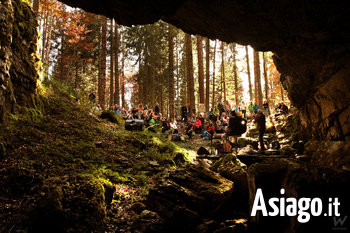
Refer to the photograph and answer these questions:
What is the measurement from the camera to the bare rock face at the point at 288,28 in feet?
12.6

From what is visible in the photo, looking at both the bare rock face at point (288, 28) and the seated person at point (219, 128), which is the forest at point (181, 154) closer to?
the bare rock face at point (288, 28)

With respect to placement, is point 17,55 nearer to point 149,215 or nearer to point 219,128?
point 149,215

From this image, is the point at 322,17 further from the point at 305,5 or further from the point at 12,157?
the point at 12,157

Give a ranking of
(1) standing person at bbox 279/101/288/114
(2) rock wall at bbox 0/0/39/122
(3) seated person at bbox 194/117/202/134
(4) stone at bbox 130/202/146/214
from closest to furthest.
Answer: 1. (4) stone at bbox 130/202/146/214
2. (2) rock wall at bbox 0/0/39/122
3. (1) standing person at bbox 279/101/288/114
4. (3) seated person at bbox 194/117/202/134

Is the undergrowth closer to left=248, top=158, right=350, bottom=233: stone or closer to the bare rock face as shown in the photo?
left=248, top=158, right=350, bottom=233: stone

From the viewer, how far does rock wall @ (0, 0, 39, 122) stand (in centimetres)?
565

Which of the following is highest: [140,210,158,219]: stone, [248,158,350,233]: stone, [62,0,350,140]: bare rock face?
[62,0,350,140]: bare rock face

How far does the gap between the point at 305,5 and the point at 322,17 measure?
0.65 meters

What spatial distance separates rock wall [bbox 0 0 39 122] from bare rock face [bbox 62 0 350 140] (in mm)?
3539

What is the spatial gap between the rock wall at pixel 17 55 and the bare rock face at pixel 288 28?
11.6 feet

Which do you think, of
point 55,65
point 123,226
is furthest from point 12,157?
point 55,65

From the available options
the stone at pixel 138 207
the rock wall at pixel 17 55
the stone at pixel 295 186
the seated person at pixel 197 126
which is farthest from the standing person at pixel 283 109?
the rock wall at pixel 17 55

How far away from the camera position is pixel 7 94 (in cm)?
593

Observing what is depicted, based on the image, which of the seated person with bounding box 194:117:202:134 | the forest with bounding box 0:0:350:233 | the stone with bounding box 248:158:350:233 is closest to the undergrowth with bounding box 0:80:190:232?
the forest with bounding box 0:0:350:233
